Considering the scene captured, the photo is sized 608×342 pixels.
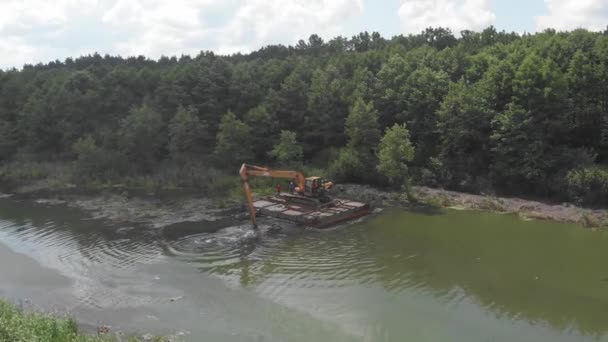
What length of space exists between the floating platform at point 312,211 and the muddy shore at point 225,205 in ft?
6.26

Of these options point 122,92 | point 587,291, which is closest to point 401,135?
point 587,291

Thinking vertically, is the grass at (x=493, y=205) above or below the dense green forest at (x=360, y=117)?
below

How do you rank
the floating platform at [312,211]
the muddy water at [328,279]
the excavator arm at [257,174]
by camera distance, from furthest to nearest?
the floating platform at [312,211], the excavator arm at [257,174], the muddy water at [328,279]

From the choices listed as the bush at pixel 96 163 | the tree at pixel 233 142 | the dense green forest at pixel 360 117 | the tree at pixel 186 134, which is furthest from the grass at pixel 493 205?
the bush at pixel 96 163

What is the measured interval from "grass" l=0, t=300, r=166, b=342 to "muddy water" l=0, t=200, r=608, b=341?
2.55 metres

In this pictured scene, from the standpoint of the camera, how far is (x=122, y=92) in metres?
55.3

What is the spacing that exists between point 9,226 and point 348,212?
20039 millimetres

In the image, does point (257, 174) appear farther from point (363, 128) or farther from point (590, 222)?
point (590, 222)

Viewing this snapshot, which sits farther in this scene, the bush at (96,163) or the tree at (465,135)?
the bush at (96,163)

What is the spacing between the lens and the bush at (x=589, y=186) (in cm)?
2948

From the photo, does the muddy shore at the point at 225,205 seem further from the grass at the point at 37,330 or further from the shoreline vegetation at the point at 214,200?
the grass at the point at 37,330

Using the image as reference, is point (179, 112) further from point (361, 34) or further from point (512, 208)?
point (361, 34)

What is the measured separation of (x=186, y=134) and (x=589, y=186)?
30.8 meters

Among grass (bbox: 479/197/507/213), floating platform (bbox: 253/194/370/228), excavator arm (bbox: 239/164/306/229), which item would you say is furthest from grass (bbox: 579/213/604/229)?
excavator arm (bbox: 239/164/306/229)
